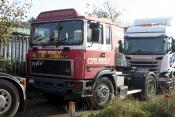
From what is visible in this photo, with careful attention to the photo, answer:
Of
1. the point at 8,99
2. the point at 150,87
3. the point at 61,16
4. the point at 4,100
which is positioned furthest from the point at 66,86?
the point at 150,87

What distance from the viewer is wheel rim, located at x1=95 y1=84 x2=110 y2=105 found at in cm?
1080

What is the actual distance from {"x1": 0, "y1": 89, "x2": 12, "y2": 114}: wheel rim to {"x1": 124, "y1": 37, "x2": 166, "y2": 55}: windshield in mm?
7072

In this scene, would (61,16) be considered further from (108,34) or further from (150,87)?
(150,87)

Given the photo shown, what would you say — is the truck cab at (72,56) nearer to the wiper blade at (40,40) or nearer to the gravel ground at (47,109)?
the wiper blade at (40,40)

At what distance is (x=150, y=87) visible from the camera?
44.1 feet

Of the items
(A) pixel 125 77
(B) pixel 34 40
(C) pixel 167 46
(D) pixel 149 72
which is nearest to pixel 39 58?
(B) pixel 34 40

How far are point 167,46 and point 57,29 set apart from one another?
527 cm

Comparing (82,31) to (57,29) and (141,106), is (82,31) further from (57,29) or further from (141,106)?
(141,106)

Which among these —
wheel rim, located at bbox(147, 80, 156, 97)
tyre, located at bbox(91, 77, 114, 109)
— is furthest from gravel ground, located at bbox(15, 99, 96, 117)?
wheel rim, located at bbox(147, 80, 156, 97)

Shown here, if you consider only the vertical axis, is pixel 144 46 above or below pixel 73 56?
above

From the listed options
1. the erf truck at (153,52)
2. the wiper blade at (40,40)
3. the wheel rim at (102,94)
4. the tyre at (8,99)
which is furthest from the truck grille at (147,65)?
the tyre at (8,99)

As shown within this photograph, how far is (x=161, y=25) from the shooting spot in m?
14.9

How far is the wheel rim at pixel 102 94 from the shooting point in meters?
10.8

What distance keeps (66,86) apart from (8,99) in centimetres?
219
